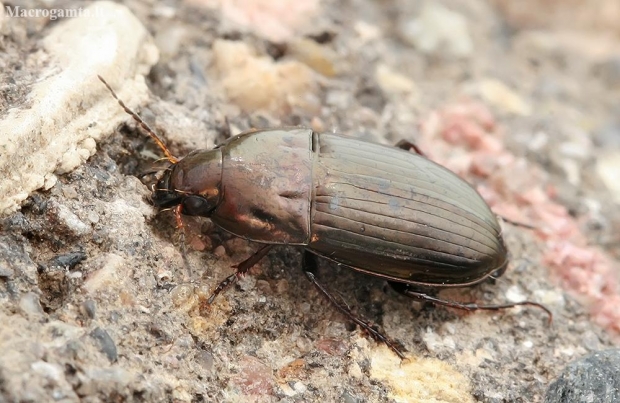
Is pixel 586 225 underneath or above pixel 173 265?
underneath

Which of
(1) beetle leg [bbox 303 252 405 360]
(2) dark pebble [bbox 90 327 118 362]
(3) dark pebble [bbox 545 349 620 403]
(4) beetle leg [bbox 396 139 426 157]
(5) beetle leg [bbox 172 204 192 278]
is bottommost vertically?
(3) dark pebble [bbox 545 349 620 403]

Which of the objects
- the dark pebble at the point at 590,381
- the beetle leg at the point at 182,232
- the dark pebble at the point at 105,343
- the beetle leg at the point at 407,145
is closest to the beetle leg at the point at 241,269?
the beetle leg at the point at 182,232

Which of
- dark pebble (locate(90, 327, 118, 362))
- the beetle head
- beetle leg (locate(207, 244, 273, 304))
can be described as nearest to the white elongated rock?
the beetle head

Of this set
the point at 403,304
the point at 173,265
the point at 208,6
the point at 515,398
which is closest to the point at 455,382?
the point at 515,398

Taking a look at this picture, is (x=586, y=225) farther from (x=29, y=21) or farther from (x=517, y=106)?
(x=29, y=21)

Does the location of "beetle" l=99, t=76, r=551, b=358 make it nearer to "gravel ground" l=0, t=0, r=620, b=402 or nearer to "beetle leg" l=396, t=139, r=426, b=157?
"gravel ground" l=0, t=0, r=620, b=402

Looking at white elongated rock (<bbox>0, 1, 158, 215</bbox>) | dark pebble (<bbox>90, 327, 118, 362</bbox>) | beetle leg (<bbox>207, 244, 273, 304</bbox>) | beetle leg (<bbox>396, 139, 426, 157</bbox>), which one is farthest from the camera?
beetle leg (<bbox>396, 139, 426, 157</bbox>)

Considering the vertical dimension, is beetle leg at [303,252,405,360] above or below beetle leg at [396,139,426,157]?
below
